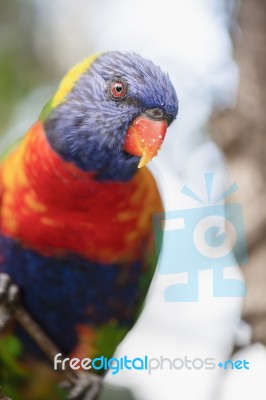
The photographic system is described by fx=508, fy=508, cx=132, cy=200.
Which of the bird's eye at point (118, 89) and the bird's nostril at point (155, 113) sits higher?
the bird's eye at point (118, 89)

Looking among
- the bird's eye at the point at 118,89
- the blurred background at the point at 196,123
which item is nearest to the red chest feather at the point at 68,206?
the blurred background at the point at 196,123

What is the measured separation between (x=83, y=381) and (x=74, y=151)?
0.65 m

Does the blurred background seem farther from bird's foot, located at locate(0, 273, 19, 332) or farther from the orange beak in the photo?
bird's foot, located at locate(0, 273, 19, 332)

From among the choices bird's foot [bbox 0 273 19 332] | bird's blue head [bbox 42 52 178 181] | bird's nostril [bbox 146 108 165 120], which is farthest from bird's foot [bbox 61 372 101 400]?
bird's nostril [bbox 146 108 165 120]

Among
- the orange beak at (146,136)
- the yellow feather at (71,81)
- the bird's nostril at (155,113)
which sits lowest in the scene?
the orange beak at (146,136)

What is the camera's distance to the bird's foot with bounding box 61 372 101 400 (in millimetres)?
1415

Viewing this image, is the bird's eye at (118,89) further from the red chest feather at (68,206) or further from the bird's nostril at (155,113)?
the red chest feather at (68,206)

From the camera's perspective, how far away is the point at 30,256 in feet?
4.67

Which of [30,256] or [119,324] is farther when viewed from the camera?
[119,324]

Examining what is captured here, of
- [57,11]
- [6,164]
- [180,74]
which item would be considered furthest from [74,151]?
[57,11]

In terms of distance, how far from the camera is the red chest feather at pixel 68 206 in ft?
4.29

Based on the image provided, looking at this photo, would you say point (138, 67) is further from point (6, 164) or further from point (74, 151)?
point (6, 164)

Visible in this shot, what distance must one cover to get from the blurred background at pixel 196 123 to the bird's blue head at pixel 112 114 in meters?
0.14

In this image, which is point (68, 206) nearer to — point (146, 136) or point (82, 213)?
point (82, 213)
